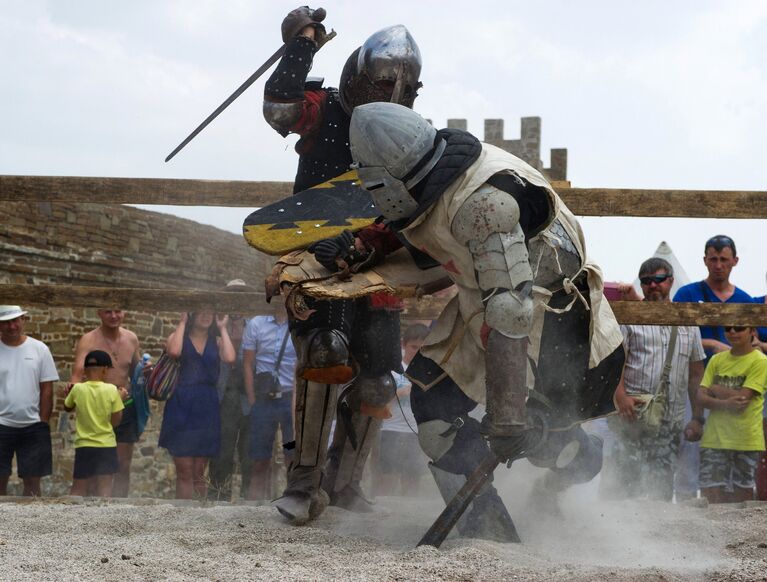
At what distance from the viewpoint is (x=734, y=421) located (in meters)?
5.07

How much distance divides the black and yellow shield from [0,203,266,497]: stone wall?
18.4 feet

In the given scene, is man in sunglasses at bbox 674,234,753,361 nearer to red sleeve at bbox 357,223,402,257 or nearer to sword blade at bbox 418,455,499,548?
red sleeve at bbox 357,223,402,257

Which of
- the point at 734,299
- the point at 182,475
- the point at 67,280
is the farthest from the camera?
the point at 67,280

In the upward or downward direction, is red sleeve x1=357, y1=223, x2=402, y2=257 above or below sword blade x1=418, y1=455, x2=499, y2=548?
above

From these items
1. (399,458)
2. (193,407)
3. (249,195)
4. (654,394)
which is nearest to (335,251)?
(249,195)

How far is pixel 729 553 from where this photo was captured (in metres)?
3.26

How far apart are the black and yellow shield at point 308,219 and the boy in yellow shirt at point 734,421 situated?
2.31 m

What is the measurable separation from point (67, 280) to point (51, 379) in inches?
180

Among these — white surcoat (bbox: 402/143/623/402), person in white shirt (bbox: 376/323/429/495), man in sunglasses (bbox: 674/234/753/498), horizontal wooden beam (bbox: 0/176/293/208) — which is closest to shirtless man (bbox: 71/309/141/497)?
horizontal wooden beam (bbox: 0/176/293/208)

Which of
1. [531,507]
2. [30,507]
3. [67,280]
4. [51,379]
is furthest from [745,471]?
[67,280]

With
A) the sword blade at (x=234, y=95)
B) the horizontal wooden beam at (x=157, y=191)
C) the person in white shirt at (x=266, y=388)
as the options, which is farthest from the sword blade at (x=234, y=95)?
the person in white shirt at (x=266, y=388)

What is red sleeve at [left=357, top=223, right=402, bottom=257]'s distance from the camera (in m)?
3.57

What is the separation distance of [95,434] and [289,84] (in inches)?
104

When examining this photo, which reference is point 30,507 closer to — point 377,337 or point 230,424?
point 377,337
